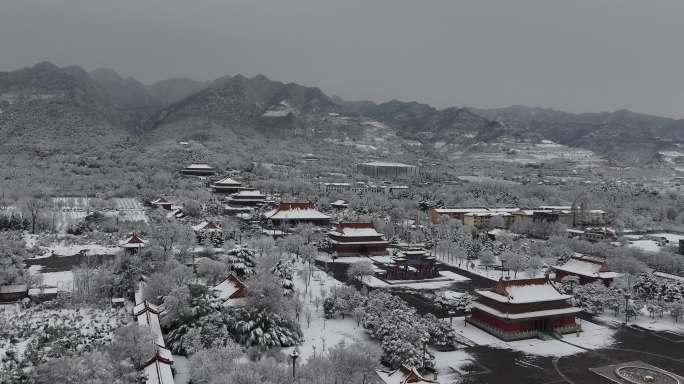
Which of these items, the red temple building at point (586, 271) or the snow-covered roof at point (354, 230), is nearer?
the red temple building at point (586, 271)

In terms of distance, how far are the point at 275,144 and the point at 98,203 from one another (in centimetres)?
9750

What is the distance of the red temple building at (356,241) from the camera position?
58281 millimetres

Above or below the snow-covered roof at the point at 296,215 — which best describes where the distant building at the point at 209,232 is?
below

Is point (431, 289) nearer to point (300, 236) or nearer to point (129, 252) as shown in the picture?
point (300, 236)

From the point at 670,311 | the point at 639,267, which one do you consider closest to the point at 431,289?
the point at 670,311

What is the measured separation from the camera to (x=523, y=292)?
35.4m

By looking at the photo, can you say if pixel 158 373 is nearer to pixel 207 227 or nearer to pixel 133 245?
pixel 133 245

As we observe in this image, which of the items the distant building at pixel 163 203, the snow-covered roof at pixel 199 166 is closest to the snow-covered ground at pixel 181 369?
the distant building at pixel 163 203

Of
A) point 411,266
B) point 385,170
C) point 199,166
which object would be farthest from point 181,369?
point 385,170

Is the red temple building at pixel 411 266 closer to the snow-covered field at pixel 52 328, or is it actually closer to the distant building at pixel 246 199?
the snow-covered field at pixel 52 328

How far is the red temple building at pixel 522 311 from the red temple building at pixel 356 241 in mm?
23347

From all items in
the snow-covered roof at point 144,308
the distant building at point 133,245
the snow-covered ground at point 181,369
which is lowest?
the snow-covered ground at point 181,369

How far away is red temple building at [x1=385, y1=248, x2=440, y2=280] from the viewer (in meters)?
48.2

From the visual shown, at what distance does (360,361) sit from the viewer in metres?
24.0
